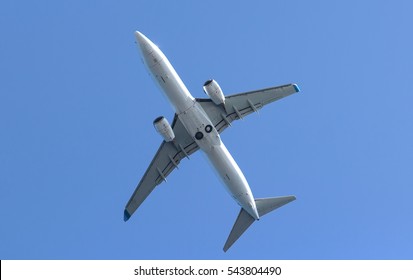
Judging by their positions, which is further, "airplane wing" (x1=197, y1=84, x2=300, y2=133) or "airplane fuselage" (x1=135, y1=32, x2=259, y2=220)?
"airplane wing" (x1=197, y1=84, x2=300, y2=133)

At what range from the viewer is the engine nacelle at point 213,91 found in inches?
2435

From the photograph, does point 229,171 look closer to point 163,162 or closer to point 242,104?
point 242,104

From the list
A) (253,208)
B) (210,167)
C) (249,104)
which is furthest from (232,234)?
(249,104)

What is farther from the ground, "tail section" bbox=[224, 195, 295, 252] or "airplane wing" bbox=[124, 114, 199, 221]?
"airplane wing" bbox=[124, 114, 199, 221]

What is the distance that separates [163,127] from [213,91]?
5.89m

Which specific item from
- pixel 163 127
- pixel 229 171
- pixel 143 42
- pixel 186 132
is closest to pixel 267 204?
pixel 229 171

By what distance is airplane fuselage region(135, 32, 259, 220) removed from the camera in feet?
195

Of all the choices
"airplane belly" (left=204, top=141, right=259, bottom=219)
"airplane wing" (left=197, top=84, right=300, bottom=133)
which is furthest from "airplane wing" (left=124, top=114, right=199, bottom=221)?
"airplane belly" (left=204, top=141, right=259, bottom=219)

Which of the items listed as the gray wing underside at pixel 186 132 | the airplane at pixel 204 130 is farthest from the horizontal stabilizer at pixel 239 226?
the gray wing underside at pixel 186 132

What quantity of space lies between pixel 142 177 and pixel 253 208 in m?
12.0

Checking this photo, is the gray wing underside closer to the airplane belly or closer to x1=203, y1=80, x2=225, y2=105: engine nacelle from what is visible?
x1=203, y1=80, x2=225, y2=105: engine nacelle

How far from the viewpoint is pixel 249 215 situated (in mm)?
68125

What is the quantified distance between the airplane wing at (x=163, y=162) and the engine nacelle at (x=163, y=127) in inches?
81.0

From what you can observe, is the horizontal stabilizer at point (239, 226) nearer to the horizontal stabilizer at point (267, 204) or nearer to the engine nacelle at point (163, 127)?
the horizontal stabilizer at point (267, 204)
